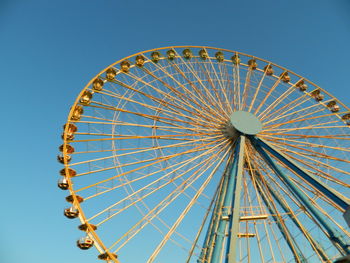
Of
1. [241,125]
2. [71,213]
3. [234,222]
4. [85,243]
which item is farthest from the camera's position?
[241,125]

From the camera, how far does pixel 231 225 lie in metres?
8.15

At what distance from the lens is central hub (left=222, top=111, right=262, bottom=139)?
11.8m

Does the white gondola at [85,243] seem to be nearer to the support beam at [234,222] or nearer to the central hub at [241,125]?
the support beam at [234,222]

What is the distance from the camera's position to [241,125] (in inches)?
472

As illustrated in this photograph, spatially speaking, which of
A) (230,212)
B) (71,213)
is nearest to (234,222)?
(230,212)

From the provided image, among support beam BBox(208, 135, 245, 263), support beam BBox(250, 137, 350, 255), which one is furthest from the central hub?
support beam BBox(250, 137, 350, 255)

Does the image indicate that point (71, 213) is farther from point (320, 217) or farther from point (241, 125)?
point (320, 217)

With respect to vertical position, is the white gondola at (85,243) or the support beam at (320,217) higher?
the white gondola at (85,243)

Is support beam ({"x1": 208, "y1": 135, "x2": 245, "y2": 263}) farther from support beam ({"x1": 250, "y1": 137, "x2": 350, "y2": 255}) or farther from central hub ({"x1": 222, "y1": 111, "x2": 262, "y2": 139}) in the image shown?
support beam ({"x1": 250, "y1": 137, "x2": 350, "y2": 255})

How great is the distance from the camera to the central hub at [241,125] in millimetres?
11773

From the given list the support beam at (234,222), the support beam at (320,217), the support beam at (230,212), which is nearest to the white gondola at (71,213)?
the support beam at (230,212)

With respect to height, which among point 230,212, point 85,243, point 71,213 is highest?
point 71,213

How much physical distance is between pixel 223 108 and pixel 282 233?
6.08m

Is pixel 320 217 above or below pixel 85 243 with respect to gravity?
below
